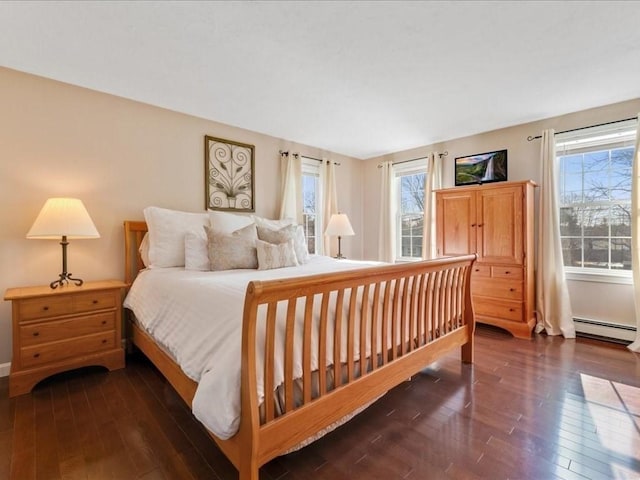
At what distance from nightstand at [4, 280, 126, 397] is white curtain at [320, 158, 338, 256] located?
277cm

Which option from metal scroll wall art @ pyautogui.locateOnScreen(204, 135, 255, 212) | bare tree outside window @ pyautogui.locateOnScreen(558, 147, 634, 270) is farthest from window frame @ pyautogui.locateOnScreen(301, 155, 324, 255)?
bare tree outside window @ pyautogui.locateOnScreen(558, 147, 634, 270)

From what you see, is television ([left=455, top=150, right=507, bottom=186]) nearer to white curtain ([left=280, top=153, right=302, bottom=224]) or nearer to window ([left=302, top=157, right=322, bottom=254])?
window ([left=302, top=157, right=322, bottom=254])

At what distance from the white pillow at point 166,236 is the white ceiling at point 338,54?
109 cm

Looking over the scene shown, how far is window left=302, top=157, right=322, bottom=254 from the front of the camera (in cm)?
447

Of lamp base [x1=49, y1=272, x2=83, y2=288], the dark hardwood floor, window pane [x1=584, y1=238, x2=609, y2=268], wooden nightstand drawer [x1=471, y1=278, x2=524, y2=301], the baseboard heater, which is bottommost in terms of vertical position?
the dark hardwood floor

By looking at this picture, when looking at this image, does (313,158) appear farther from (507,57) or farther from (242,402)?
(242,402)

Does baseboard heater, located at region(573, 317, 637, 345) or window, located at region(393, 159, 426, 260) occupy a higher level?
window, located at region(393, 159, 426, 260)

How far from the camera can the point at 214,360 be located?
131 centimetres

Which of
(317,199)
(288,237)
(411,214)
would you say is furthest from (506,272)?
(317,199)

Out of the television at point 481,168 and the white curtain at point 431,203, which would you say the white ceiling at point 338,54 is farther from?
the white curtain at point 431,203

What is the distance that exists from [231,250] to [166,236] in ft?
2.05

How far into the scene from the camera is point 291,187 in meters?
4.06

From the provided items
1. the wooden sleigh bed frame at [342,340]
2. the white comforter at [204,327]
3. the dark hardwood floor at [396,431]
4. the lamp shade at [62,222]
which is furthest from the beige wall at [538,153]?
the lamp shade at [62,222]

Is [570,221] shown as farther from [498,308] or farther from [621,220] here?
[498,308]
